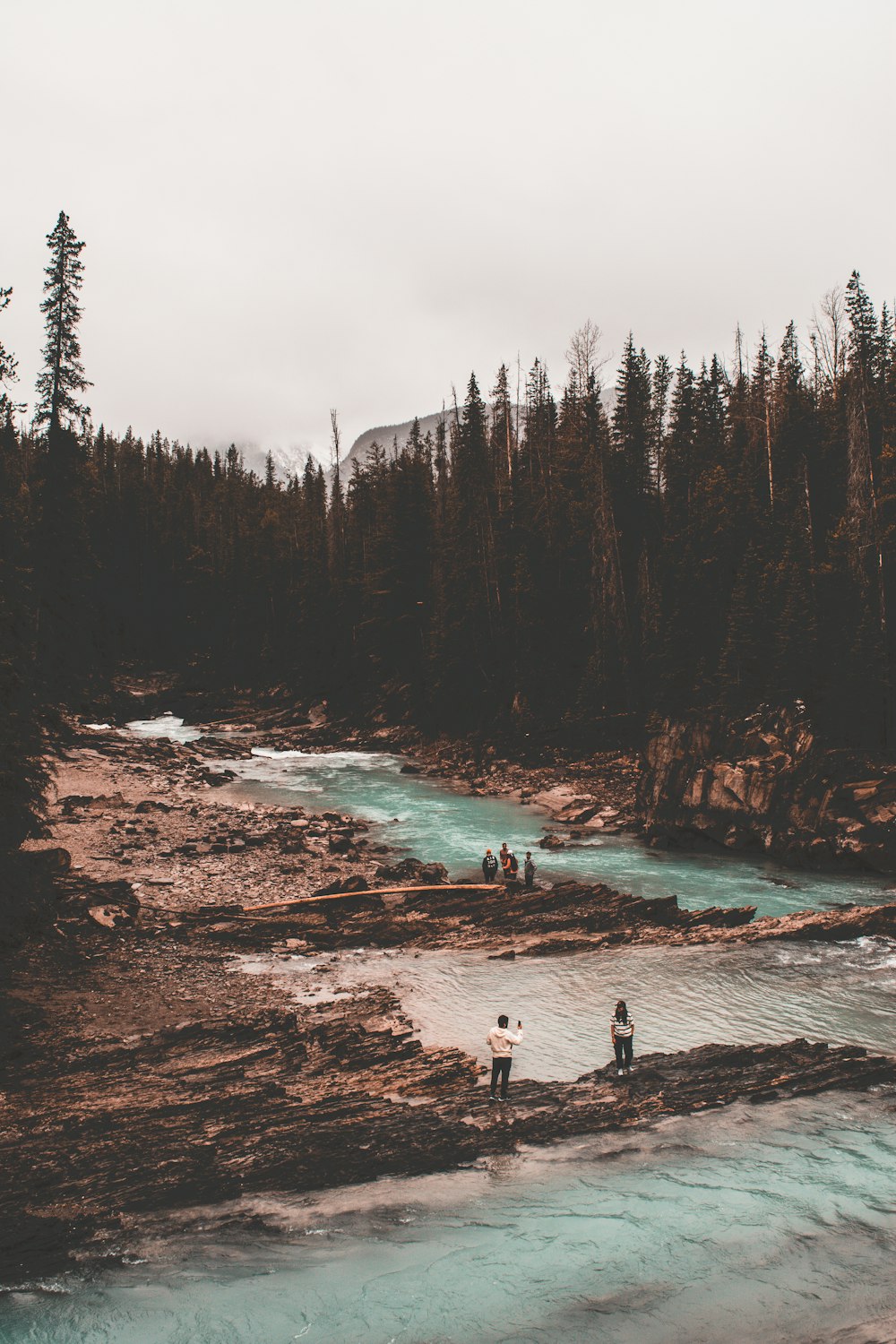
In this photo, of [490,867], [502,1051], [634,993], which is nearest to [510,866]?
[490,867]

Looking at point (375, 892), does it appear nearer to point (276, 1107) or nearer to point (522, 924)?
point (522, 924)

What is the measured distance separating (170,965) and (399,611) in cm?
4465

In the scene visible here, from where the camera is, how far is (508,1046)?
40.4 feet

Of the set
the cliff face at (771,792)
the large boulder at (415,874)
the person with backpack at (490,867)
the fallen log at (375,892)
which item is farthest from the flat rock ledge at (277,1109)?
the cliff face at (771,792)

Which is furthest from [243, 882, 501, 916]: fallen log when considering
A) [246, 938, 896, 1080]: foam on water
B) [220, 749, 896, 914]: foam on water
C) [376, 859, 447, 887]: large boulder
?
[246, 938, 896, 1080]: foam on water

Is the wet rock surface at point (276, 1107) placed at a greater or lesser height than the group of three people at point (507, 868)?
lesser

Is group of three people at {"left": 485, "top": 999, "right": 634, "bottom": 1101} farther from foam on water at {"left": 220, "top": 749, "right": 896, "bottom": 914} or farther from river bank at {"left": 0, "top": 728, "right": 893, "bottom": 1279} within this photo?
foam on water at {"left": 220, "top": 749, "right": 896, "bottom": 914}

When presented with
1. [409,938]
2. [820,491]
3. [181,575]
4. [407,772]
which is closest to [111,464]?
[181,575]

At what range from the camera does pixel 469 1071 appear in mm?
13359

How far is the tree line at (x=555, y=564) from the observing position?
29703 millimetres

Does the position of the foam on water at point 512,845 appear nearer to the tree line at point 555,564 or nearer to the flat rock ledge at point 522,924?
the flat rock ledge at point 522,924

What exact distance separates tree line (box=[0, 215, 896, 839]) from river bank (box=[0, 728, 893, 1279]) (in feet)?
17.4

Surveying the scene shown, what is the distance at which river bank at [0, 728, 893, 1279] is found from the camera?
10.4m

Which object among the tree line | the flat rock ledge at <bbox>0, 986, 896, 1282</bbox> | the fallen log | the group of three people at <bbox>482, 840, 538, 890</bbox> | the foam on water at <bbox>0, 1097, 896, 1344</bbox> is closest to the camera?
the foam on water at <bbox>0, 1097, 896, 1344</bbox>
